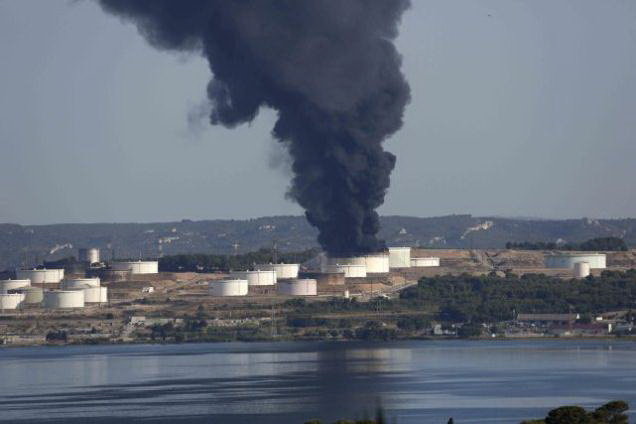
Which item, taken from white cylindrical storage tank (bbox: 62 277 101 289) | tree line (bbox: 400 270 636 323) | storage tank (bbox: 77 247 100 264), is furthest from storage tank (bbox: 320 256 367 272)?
storage tank (bbox: 77 247 100 264)

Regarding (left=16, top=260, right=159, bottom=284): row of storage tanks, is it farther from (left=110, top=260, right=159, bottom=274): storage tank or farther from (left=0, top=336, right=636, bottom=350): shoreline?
(left=0, top=336, right=636, bottom=350): shoreline

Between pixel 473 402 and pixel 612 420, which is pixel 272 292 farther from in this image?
pixel 612 420

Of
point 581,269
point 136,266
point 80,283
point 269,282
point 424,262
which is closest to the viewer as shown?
point 80,283

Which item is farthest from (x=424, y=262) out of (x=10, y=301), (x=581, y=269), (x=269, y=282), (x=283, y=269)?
(x=10, y=301)

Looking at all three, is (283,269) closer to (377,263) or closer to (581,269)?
(377,263)

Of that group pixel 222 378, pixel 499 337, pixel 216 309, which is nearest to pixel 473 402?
pixel 222 378

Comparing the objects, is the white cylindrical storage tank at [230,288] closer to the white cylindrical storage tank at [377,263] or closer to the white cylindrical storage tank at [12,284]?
the white cylindrical storage tank at [377,263]
